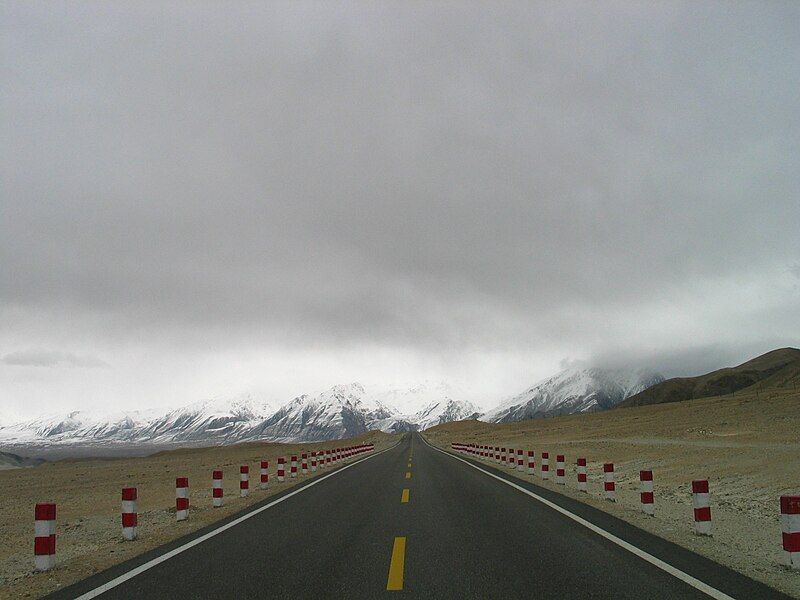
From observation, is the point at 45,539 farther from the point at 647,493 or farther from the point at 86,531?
the point at 647,493

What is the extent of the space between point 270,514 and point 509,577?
25.4 ft

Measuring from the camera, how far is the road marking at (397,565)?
7020 millimetres

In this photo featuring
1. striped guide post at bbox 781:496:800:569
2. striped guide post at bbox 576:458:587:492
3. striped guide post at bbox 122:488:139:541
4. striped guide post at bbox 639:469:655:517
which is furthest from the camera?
striped guide post at bbox 576:458:587:492

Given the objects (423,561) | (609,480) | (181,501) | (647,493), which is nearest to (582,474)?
Answer: (609,480)

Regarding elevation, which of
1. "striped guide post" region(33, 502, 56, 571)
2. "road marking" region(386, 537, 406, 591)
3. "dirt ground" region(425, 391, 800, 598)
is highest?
"striped guide post" region(33, 502, 56, 571)

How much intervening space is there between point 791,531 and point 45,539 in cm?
1066

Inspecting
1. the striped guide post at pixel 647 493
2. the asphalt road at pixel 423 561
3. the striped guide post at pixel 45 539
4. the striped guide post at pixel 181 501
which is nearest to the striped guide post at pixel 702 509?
the asphalt road at pixel 423 561

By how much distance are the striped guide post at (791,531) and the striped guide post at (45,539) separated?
1042cm

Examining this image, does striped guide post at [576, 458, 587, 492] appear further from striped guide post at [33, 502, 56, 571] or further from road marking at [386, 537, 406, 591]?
striped guide post at [33, 502, 56, 571]

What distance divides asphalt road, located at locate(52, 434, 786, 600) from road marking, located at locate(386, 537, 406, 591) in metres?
0.03

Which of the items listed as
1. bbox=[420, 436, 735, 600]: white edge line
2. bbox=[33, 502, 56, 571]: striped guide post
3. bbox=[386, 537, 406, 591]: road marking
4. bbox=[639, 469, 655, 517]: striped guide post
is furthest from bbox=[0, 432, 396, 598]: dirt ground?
bbox=[639, 469, 655, 517]: striped guide post

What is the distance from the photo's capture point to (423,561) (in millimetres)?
8250

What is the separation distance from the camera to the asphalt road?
22.5 ft

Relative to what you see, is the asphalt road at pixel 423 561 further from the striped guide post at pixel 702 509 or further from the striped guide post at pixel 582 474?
the striped guide post at pixel 582 474
